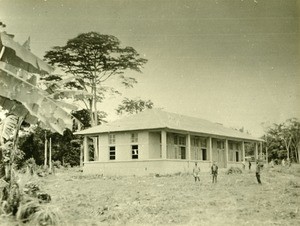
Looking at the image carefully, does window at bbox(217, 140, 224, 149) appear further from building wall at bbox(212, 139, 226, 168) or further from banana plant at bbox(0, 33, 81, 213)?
banana plant at bbox(0, 33, 81, 213)

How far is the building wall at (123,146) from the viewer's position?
16172mm

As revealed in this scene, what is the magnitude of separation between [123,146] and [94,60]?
21.7 ft

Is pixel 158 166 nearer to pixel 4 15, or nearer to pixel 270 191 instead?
pixel 270 191

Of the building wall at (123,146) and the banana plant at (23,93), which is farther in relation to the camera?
the building wall at (123,146)

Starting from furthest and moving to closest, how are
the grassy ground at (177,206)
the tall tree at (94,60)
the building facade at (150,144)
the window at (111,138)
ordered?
the window at (111,138) → the building facade at (150,144) → the tall tree at (94,60) → the grassy ground at (177,206)

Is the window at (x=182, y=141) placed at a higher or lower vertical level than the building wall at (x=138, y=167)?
higher

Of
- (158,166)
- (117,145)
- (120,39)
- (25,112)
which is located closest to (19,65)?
(25,112)

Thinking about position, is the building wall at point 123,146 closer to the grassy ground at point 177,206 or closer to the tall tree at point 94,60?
the tall tree at point 94,60

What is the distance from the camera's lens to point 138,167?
1570cm

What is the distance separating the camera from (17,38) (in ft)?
25.4

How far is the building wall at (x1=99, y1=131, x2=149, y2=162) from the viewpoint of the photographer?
53.1 feet

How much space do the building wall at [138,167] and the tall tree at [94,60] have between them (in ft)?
15.6

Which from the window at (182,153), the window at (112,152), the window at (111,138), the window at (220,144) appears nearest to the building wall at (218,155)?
the window at (220,144)

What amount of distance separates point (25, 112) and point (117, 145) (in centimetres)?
1092
